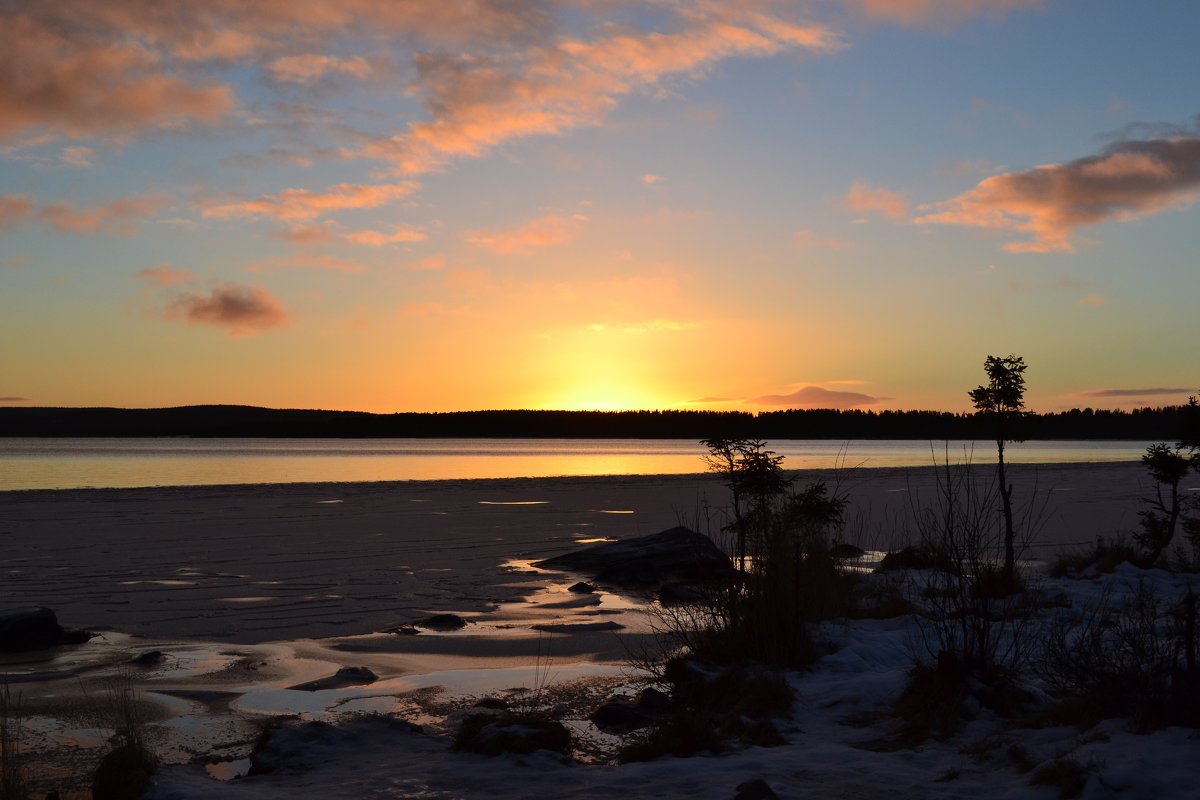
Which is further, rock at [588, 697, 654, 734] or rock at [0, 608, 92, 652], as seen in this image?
rock at [0, 608, 92, 652]

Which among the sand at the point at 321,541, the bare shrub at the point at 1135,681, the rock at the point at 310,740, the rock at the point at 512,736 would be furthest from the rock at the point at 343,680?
the bare shrub at the point at 1135,681

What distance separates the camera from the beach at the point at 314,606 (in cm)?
761

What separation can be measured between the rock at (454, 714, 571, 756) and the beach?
0.31m

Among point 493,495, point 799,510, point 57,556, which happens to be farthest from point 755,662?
point 493,495

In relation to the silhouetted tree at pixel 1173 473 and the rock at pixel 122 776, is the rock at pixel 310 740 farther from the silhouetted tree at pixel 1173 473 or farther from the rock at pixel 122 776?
the silhouetted tree at pixel 1173 473

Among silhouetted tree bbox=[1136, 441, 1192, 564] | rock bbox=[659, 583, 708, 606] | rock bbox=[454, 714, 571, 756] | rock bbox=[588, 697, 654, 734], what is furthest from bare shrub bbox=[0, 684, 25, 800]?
silhouetted tree bbox=[1136, 441, 1192, 564]

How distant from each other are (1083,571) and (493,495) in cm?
2149

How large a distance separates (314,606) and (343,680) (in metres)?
3.69

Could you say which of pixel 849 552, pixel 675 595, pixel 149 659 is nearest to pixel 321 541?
pixel 675 595

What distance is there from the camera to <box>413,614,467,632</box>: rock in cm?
1078

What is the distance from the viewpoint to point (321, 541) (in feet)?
60.8

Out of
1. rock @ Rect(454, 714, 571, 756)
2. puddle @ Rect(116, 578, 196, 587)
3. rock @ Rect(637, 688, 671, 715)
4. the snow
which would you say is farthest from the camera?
puddle @ Rect(116, 578, 196, 587)

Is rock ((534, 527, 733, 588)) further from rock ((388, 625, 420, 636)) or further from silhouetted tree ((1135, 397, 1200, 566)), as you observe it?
silhouetted tree ((1135, 397, 1200, 566))

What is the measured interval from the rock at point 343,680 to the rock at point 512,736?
2174 mm
